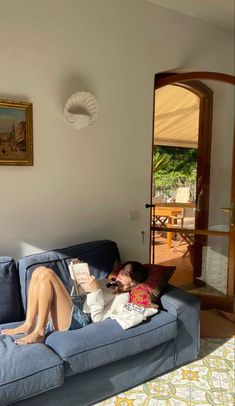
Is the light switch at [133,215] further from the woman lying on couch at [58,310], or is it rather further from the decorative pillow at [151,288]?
the woman lying on couch at [58,310]

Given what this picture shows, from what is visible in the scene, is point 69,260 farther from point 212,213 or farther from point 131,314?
point 212,213

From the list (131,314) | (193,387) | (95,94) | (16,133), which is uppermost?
(95,94)

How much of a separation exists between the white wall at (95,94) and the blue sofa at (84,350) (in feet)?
1.13

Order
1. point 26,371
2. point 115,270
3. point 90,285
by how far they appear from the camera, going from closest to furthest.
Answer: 1. point 26,371
2. point 90,285
3. point 115,270

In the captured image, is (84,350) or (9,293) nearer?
(84,350)

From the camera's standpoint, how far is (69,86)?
8.90ft

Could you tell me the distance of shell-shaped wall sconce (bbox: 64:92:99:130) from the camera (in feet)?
8.65

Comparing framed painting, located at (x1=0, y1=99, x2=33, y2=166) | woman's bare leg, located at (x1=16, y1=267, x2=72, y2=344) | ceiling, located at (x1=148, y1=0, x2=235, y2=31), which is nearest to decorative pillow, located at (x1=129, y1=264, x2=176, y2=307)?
woman's bare leg, located at (x1=16, y1=267, x2=72, y2=344)

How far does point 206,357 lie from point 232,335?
1.56ft

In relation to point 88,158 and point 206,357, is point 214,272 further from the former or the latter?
point 88,158

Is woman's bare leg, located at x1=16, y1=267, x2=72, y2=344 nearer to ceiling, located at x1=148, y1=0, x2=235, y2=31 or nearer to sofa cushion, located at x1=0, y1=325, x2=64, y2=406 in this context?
sofa cushion, located at x1=0, y1=325, x2=64, y2=406

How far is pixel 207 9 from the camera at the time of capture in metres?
3.16

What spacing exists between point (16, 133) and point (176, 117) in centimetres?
165

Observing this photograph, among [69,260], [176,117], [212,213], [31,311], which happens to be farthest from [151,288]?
[176,117]
